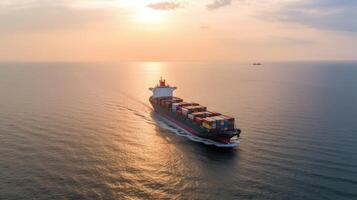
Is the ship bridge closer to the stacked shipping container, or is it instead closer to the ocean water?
the stacked shipping container

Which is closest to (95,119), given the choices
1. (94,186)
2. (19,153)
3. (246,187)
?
(19,153)

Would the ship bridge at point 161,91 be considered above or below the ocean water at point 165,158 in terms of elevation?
above

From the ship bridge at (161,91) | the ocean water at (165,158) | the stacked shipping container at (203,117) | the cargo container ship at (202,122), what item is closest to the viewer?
the ocean water at (165,158)

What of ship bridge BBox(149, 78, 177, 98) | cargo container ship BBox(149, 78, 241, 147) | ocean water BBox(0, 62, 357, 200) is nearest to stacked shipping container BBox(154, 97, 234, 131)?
cargo container ship BBox(149, 78, 241, 147)

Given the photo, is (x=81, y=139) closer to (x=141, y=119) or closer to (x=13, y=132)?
(x=13, y=132)

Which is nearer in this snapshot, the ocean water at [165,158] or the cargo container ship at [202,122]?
the ocean water at [165,158]

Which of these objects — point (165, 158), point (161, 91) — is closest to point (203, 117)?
point (165, 158)

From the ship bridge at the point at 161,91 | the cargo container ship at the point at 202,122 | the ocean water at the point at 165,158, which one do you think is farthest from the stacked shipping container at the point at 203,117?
the ship bridge at the point at 161,91

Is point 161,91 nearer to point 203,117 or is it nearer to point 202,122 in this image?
point 203,117

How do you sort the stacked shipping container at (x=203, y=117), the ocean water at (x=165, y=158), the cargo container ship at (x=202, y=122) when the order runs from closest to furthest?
1. the ocean water at (x=165, y=158)
2. the cargo container ship at (x=202, y=122)
3. the stacked shipping container at (x=203, y=117)

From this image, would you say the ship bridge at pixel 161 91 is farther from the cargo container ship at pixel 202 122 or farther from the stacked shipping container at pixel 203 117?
the stacked shipping container at pixel 203 117
